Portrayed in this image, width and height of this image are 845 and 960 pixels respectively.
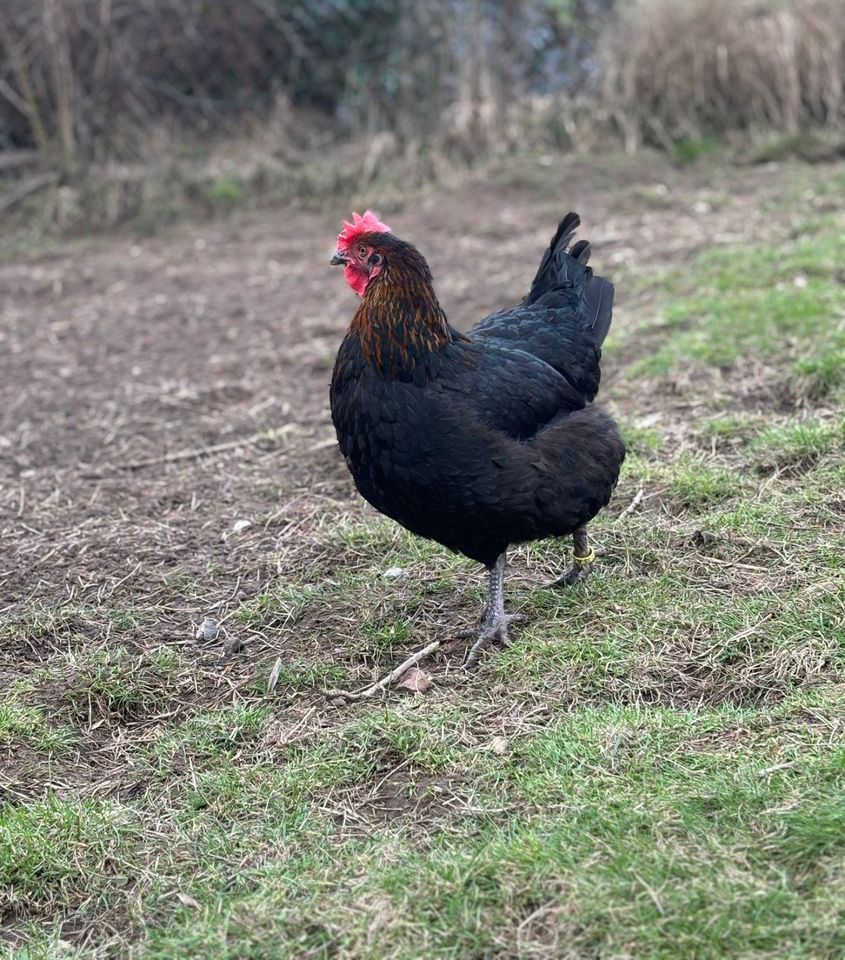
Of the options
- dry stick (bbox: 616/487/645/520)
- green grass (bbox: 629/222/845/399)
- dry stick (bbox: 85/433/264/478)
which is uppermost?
green grass (bbox: 629/222/845/399)

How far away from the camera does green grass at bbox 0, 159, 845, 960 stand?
2805 mm

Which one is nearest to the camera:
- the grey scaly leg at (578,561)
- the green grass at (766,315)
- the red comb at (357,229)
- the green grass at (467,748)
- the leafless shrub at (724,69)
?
the green grass at (467,748)

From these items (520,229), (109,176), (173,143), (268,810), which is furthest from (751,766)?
(173,143)

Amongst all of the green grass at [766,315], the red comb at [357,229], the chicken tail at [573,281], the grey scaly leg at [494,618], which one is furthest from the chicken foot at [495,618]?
the green grass at [766,315]

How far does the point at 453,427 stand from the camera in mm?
3906

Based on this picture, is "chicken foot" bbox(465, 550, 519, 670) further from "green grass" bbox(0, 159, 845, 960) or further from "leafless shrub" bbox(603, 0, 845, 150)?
"leafless shrub" bbox(603, 0, 845, 150)

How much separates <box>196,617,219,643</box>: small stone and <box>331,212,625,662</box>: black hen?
0.90m

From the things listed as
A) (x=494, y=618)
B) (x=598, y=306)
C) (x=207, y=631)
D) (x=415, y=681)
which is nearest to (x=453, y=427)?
(x=494, y=618)

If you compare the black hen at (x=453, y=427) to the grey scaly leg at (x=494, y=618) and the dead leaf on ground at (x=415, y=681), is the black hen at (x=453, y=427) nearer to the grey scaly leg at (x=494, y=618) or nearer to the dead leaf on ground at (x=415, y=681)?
the grey scaly leg at (x=494, y=618)

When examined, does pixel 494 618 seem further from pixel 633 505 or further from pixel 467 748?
pixel 633 505

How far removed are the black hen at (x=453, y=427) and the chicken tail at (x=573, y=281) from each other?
48 cm

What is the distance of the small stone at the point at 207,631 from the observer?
4406 millimetres

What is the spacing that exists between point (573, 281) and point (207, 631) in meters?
2.12

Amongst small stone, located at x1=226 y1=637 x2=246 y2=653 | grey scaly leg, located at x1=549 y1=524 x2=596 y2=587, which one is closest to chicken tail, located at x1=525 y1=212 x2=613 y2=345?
grey scaly leg, located at x1=549 y1=524 x2=596 y2=587
